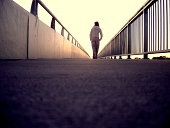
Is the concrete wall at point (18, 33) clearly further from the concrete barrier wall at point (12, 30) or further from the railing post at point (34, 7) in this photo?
the railing post at point (34, 7)

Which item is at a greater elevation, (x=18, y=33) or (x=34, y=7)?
(x=34, y=7)

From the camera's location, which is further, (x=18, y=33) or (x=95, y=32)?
(x=95, y=32)

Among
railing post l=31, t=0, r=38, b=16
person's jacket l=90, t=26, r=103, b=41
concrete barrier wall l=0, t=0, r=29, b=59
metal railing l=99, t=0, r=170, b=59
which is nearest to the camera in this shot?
concrete barrier wall l=0, t=0, r=29, b=59

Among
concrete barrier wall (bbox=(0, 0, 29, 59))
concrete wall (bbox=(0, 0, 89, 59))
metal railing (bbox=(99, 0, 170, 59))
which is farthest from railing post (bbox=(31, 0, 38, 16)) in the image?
metal railing (bbox=(99, 0, 170, 59))

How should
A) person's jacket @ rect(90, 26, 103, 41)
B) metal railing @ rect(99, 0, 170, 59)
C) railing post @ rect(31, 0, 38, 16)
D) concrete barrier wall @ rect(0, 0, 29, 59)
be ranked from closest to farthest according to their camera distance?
1. concrete barrier wall @ rect(0, 0, 29, 59)
2. metal railing @ rect(99, 0, 170, 59)
3. railing post @ rect(31, 0, 38, 16)
4. person's jacket @ rect(90, 26, 103, 41)

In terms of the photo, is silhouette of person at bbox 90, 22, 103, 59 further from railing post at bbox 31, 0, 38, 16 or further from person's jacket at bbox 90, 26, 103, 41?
railing post at bbox 31, 0, 38, 16

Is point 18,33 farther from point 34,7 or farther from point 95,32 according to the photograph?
point 95,32

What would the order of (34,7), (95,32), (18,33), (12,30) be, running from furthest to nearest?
(95,32) < (34,7) < (18,33) < (12,30)

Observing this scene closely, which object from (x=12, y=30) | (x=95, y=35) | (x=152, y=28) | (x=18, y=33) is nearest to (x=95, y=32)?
(x=95, y=35)

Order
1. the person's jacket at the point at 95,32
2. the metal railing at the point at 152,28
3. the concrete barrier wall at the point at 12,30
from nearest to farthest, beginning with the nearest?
the concrete barrier wall at the point at 12,30
the metal railing at the point at 152,28
the person's jacket at the point at 95,32

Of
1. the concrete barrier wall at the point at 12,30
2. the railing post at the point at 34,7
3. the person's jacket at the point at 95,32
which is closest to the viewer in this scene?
the concrete barrier wall at the point at 12,30

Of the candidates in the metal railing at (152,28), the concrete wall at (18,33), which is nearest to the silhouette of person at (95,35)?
the metal railing at (152,28)

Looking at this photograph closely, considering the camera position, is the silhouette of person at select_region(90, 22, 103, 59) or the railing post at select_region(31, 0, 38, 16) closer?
the railing post at select_region(31, 0, 38, 16)

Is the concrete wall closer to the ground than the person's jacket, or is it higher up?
closer to the ground
